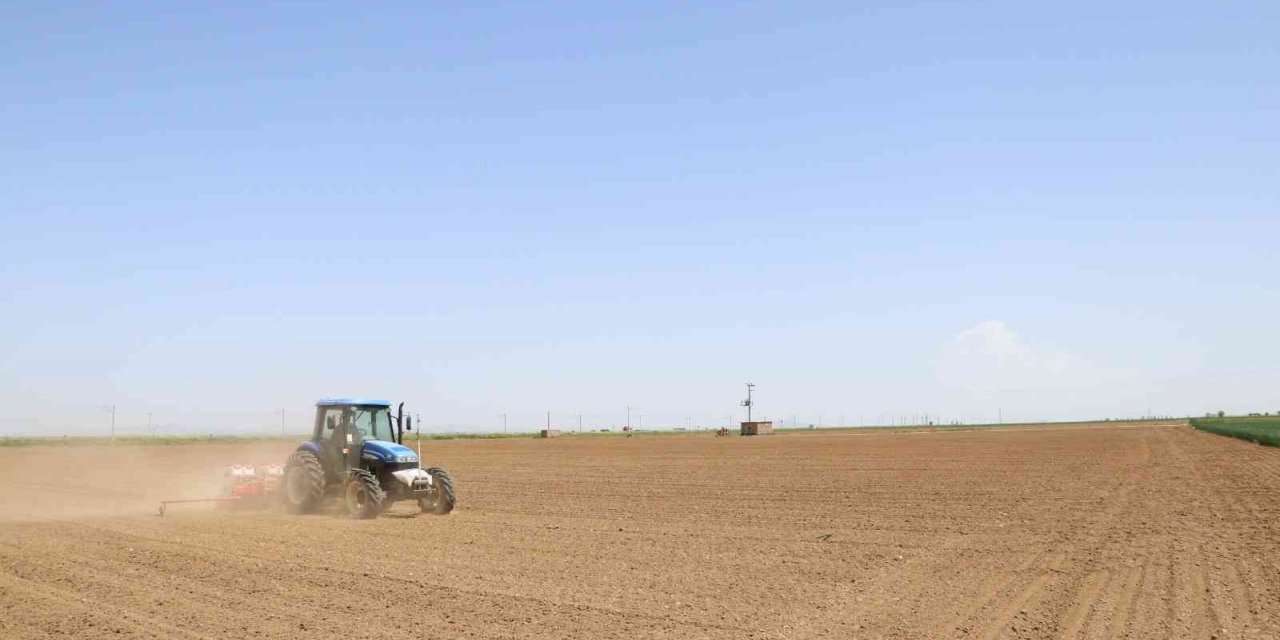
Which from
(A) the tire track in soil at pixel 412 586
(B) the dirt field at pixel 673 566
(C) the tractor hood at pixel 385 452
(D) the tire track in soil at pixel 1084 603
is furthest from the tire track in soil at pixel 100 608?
(D) the tire track in soil at pixel 1084 603

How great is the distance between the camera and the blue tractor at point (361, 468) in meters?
19.6

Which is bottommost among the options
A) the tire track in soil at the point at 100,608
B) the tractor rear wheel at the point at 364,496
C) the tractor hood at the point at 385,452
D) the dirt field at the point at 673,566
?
the dirt field at the point at 673,566

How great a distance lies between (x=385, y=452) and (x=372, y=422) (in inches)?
51.5

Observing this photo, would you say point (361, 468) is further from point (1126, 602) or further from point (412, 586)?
point (1126, 602)

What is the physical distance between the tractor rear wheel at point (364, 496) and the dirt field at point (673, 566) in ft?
1.43

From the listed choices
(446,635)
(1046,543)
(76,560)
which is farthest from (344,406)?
(1046,543)

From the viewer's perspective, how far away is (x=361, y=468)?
20.5 m

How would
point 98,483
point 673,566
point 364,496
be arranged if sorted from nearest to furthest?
point 673,566 → point 364,496 → point 98,483

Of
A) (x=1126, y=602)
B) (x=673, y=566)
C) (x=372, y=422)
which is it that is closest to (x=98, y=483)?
(x=372, y=422)

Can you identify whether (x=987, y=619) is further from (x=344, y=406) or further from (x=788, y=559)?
(x=344, y=406)

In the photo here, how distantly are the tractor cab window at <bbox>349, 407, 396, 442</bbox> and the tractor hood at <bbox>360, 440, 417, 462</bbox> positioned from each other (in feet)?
1.08

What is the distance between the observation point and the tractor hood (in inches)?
787

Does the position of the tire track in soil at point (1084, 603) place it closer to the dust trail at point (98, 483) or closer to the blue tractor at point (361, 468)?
the blue tractor at point (361, 468)

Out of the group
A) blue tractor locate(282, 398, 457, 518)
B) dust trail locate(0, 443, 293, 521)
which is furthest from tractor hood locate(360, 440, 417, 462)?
dust trail locate(0, 443, 293, 521)
